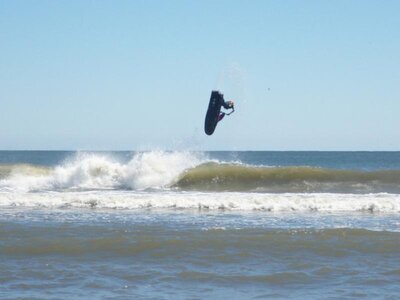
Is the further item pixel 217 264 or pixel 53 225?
pixel 53 225

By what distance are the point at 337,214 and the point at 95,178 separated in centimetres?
1424

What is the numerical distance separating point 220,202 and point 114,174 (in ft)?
37.1

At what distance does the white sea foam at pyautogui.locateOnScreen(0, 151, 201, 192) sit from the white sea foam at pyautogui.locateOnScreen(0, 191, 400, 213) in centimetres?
757

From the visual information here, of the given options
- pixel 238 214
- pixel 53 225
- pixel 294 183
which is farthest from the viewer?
pixel 294 183

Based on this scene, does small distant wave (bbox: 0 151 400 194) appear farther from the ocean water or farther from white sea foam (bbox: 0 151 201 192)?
the ocean water

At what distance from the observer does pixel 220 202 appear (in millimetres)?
17812

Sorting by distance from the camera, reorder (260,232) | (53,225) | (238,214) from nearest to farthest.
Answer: (260,232), (53,225), (238,214)

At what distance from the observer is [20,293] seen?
798cm

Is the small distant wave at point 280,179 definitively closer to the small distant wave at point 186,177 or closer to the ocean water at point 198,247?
the small distant wave at point 186,177

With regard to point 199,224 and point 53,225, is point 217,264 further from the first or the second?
point 53,225

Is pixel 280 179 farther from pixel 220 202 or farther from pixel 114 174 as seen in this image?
pixel 220 202

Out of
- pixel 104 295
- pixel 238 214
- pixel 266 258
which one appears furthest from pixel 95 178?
pixel 104 295

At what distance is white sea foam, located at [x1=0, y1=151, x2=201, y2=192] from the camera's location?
1068 inches

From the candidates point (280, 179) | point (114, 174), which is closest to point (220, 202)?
point (280, 179)
